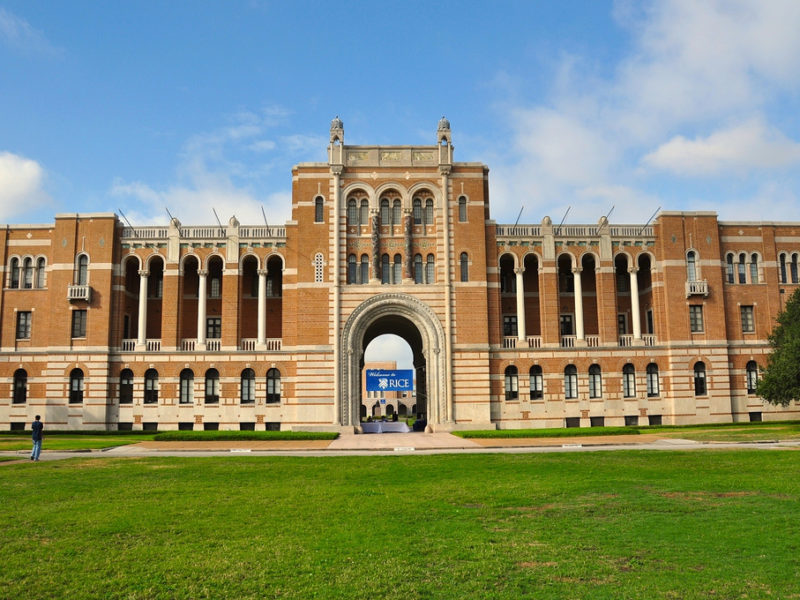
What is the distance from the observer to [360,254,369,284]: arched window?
50375 millimetres

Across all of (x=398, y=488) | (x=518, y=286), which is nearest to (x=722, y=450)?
(x=398, y=488)

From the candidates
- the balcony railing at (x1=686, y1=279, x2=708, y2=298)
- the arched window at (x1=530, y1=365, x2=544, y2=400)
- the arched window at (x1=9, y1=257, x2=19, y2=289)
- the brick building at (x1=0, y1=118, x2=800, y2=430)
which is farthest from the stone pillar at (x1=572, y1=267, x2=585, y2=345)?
the arched window at (x1=9, y1=257, x2=19, y2=289)

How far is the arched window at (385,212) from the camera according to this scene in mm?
51062

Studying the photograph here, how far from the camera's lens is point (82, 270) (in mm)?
51281

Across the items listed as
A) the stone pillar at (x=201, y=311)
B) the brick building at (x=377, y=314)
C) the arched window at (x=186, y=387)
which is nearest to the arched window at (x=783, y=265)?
the brick building at (x=377, y=314)

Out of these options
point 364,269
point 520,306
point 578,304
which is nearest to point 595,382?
point 578,304

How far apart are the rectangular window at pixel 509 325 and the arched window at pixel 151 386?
26798 millimetres

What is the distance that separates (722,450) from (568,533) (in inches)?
780

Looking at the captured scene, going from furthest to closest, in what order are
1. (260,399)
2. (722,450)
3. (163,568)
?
1. (260,399)
2. (722,450)
3. (163,568)

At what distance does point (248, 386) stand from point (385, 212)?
16.4 metres

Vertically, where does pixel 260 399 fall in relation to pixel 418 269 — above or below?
below

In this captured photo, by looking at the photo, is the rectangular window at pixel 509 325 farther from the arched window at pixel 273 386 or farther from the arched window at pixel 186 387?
the arched window at pixel 186 387

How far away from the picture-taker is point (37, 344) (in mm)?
50594

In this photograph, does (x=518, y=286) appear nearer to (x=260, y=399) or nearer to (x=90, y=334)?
(x=260, y=399)
